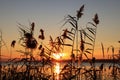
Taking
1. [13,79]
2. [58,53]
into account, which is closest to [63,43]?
[58,53]

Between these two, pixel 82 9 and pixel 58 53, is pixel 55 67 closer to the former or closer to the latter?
pixel 58 53

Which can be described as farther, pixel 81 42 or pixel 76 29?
pixel 81 42

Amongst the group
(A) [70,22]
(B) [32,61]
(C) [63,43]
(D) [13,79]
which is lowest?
(D) [13,79]

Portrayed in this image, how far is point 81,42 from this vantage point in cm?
1048

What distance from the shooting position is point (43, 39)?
35.8ft

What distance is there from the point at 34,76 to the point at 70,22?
2264 millimetres

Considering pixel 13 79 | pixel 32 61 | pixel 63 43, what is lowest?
pixel 13 79

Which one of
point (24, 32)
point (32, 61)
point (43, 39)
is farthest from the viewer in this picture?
point (43, 39)

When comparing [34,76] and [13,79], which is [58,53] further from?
[13,79]

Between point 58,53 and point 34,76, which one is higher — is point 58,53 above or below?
above

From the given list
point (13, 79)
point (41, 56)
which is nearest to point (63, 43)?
point (41, 56)

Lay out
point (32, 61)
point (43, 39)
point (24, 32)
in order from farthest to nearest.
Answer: point (43, 39)
point (32, 61)
point (24, 32)

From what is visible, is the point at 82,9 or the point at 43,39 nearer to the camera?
the point at 82,9

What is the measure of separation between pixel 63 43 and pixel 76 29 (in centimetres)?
88
